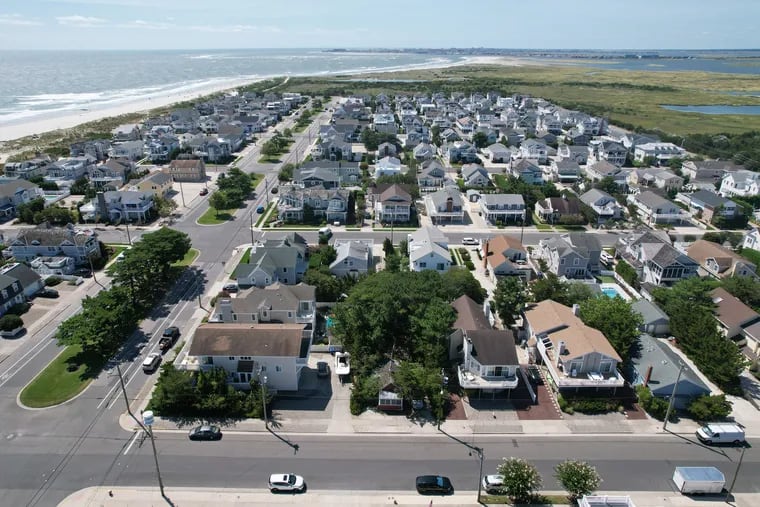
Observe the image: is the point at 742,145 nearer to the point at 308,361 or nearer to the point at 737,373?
the point at 737,373

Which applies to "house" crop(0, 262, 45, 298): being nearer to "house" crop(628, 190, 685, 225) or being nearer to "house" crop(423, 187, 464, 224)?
"house" crop(423, 187, 464, 224)

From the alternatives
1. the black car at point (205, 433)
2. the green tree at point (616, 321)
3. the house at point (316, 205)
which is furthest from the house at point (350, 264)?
the black car at point (205, 433)

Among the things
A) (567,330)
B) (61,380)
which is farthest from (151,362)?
(567,330)

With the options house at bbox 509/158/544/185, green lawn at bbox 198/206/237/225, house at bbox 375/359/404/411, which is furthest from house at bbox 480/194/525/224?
house at bbox 375/359/404/411

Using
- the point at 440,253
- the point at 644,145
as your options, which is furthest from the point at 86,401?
the point at 644,145

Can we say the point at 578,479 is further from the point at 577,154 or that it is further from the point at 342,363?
the point at 577,154
